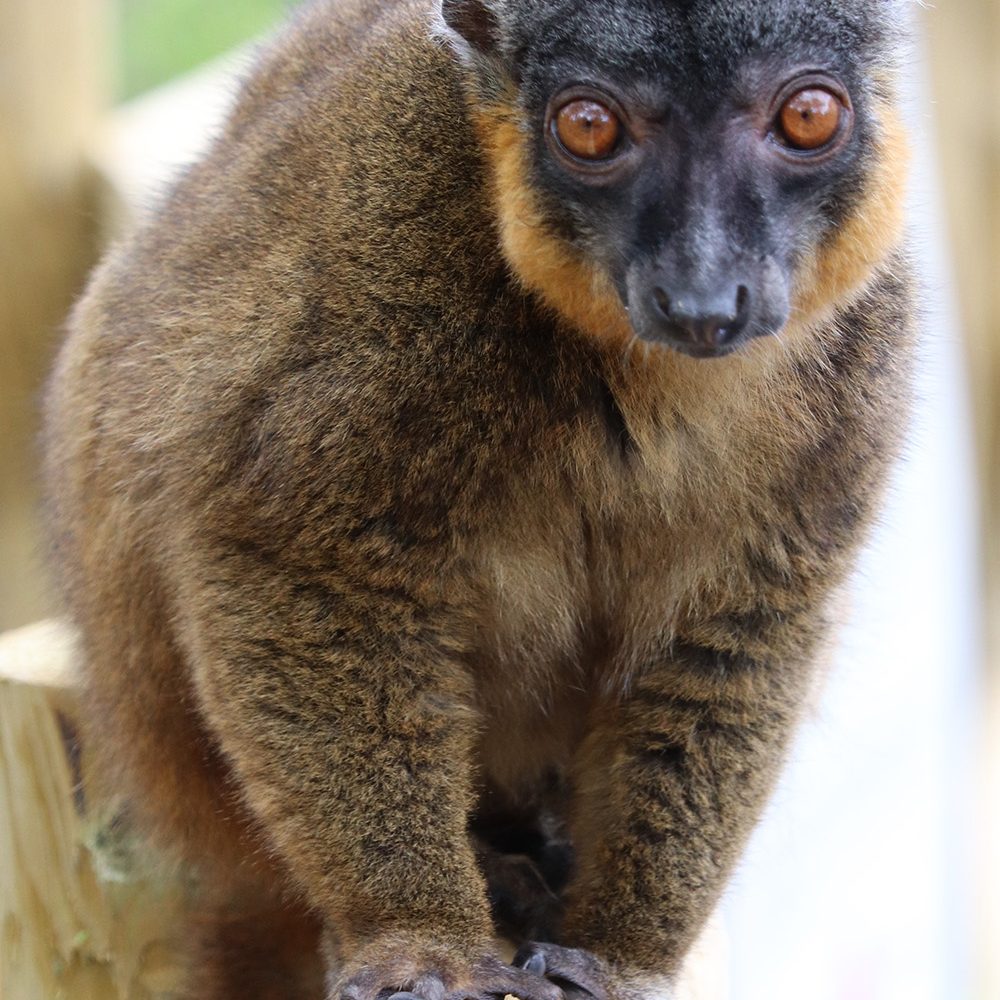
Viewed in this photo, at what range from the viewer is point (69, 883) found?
4895mm

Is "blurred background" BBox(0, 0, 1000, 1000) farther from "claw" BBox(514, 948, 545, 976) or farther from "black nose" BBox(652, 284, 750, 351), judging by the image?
"black nose" BBox(652, 284, 750, 351)

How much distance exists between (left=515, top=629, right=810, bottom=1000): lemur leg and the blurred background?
2.00 metres

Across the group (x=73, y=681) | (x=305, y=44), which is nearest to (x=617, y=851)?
(x=73, y=681)

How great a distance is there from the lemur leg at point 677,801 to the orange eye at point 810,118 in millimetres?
1388

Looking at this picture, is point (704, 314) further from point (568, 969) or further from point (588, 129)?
point (568, 969)

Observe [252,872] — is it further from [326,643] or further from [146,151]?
[146,151]

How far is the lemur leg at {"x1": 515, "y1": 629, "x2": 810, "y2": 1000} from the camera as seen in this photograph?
433 cm

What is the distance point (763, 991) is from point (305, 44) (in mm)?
Result: 5426

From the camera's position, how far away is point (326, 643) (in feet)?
12.9

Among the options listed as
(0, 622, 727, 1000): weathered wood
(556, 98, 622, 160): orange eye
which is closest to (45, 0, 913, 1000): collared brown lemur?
(556, 98, 622, 160): orange eye

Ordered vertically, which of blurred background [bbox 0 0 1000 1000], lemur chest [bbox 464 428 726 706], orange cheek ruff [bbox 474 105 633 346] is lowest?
blurred background [bbox 0 0 1000 1000]

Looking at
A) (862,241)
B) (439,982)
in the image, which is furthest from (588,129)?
(439,982)

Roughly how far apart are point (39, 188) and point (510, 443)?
14.3 feet

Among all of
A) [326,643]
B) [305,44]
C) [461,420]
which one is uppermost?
[305,44]
